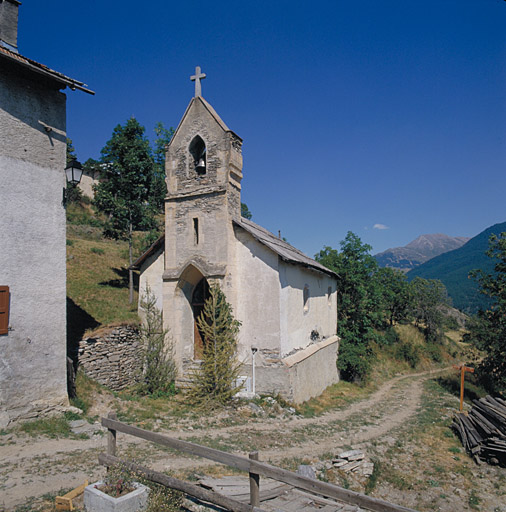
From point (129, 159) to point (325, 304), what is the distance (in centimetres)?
1400

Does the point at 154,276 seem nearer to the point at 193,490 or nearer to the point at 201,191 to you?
the point at 201,191

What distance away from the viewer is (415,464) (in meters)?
11.7

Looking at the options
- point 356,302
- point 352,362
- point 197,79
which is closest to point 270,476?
point 197,79

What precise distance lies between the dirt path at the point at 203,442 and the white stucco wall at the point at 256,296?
126 inches

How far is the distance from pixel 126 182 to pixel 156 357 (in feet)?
34.2

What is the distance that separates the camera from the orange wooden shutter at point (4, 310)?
1023cm

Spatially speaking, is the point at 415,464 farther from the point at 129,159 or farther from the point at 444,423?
the point at 129,159

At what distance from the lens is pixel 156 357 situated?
16.1m

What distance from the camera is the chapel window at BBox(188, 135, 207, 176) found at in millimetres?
17141

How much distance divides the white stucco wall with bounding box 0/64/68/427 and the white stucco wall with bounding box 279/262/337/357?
27.4 ft

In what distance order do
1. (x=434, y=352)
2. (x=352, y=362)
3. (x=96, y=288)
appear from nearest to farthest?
(x=96, y=288), (x=352, y=362), (x=434, y=352)

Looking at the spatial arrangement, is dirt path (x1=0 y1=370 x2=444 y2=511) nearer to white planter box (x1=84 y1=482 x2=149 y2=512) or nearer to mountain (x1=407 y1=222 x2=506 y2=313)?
white planter box (x1=84 y1=482 x2=149 y2=512)

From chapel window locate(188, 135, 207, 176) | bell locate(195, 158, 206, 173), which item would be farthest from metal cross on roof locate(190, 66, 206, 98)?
bell locate(195, 158, 206, 173)

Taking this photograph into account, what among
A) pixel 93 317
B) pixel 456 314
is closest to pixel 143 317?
pixel 93 317
